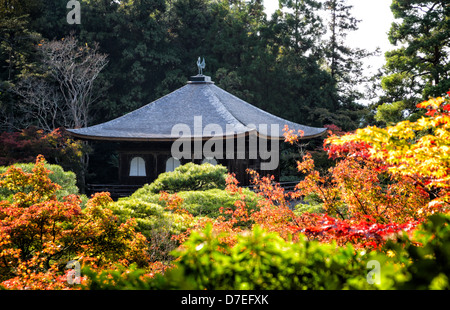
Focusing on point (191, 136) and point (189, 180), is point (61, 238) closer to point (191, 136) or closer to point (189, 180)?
point (189, 180)

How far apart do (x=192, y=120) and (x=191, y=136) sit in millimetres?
2038

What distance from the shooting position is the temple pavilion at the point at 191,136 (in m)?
18.0

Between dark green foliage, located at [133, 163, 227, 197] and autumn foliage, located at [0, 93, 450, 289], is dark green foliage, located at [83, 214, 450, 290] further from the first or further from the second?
dark green foliage, located at [133, 163, 227, 197]

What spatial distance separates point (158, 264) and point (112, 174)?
73.8ft

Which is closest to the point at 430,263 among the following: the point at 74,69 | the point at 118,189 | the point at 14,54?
the point at 118,189

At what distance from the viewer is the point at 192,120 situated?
770 inches

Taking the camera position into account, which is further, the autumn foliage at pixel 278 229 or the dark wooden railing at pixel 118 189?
the dark wooden railing at pixel 118 189

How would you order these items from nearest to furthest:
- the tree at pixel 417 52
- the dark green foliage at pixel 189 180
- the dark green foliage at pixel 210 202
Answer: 1. the dark green foliage at pixel 210 202
2. the dark green foliage at pixel 189 180
3. the tree at pixel 417 52

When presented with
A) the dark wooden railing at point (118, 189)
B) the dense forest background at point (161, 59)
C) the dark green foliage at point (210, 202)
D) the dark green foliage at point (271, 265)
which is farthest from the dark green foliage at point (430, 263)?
the dense forest background at point (161, 59)

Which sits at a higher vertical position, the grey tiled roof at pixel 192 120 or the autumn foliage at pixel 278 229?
the grey tiled roof at pixel 192 120

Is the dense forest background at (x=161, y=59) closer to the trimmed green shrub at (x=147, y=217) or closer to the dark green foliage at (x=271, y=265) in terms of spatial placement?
the trimmed green shrub at (x=147, y=217)

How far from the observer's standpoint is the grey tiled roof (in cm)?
1800
